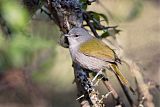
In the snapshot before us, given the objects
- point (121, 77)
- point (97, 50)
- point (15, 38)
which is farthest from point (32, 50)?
point (97, 50)

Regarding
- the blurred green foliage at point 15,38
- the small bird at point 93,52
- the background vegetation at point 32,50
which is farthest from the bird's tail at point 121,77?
the blurred green foliage at point 15,38

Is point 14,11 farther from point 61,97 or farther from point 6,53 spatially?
point 61,97

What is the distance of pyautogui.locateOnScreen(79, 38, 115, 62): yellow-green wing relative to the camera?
3.30 m

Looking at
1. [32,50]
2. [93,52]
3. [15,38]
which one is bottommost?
[93,52]

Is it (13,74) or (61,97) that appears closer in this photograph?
(13,74)

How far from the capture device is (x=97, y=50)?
3469mm

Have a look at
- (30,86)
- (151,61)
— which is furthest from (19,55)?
(151,61)

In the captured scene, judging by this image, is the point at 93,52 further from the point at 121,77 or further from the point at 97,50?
the point at 121,77

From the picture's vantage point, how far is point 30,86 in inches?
145

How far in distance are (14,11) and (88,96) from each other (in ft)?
1.78

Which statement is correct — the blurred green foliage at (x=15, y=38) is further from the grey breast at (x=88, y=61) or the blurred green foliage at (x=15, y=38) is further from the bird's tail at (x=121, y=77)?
the bird's tail at (x=121, y=77)

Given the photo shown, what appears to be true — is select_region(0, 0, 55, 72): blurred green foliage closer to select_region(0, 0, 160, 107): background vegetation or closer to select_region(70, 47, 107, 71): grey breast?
select_region(0, 0, 160, 107): background vegetation

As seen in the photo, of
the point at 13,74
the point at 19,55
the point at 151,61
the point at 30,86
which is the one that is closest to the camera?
the point at 19,55

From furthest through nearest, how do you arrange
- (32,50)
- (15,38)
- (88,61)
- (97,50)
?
(97,50), (88,61), (32,50), (15,38)
